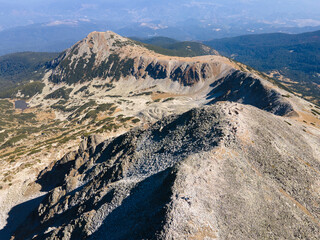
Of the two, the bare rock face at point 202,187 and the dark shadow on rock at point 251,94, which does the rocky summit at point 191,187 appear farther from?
the dark shadow on rock at point 251,94

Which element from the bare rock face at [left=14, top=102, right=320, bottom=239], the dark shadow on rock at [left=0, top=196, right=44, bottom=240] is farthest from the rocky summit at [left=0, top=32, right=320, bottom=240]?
the dark shadow on rock at [left=0, top=196, right=44, bottom=240]

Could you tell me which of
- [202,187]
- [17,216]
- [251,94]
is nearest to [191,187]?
[202,187]

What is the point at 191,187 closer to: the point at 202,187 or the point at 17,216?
the point at 202,187

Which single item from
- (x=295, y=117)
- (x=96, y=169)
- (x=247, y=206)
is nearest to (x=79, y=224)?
(x=96, y=169)

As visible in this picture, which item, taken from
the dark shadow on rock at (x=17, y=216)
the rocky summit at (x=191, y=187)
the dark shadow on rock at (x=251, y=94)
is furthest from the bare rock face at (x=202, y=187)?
the dark shadow on rock at (x=251, y=94)

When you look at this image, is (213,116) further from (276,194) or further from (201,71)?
(201,71)
